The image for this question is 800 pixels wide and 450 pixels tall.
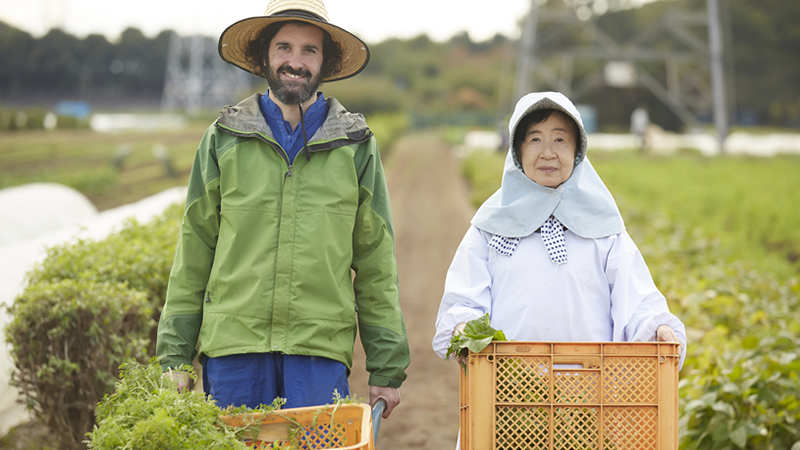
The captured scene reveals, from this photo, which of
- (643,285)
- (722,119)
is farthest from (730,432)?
(722,119)

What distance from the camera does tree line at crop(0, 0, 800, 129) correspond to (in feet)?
61.7

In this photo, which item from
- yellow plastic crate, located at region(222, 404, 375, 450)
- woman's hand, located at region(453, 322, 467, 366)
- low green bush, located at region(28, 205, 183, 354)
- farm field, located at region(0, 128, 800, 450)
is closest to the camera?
yellow plastic crate, located at region(222, 404, 375, 450)

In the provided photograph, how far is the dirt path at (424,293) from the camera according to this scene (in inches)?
191

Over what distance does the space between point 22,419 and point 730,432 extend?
4.27 metres

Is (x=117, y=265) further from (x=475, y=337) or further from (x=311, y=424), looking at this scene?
(x=475, y=337)

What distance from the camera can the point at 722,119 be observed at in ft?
84.7

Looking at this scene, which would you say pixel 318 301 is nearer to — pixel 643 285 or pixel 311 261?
pixel 311 261

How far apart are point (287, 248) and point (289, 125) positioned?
0.47 m

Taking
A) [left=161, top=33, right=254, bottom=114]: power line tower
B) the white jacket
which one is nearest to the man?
the white jacket

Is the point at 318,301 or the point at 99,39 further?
the point at 99,39

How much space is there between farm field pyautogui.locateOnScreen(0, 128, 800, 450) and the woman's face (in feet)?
5.17

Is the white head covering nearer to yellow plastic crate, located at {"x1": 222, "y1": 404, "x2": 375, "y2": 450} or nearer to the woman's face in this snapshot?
the woman's face

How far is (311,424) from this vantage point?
1911mm

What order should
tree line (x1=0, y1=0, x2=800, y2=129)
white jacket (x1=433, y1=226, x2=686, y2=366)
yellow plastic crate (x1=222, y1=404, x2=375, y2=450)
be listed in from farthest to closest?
1. tree line (x1=0, y1=0, x2=800, y2=129)
2. white jacket (x1=433, y1=226, x2=686, y2=366)
3. yellow plastic crate (x1=222, y1=404, x2=375, y2=450)
